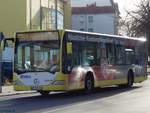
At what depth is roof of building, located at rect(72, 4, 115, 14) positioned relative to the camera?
11456 centimetres

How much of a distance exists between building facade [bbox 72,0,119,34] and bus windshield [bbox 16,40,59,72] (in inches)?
3661

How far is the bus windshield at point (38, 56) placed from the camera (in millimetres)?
20844

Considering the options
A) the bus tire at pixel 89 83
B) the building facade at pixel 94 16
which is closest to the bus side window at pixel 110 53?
the bus tire at pixel 89 83

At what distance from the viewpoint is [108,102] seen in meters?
18.8

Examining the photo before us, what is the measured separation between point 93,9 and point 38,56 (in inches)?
3710

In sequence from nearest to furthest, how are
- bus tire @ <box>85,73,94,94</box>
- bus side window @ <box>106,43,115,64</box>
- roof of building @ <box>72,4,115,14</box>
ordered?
bus tire @ <box>85,73,94,94</box> → bus side window @ <box>106,43,115,64</box> → roof of building @ <box>72,4,115,14</box>

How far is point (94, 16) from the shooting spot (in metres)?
116

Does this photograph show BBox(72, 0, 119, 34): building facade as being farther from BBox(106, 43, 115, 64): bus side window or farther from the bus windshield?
the bus windshield

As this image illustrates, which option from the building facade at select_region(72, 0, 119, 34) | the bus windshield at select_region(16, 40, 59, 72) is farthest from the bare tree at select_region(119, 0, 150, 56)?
the bus windshield at select_region(16, 40, 59, 72)

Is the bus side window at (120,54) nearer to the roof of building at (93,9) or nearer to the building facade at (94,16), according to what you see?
the building facade at (94,16)

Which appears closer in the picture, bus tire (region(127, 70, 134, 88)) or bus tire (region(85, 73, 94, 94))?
bus tire (region(85, 73, 94, 94))

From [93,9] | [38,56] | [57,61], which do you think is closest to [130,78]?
[57,61]

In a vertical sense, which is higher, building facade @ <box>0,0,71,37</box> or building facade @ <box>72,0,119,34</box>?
building facade @ <box>72,0,119,34</box>

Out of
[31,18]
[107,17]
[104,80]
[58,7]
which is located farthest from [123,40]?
[107,17]
